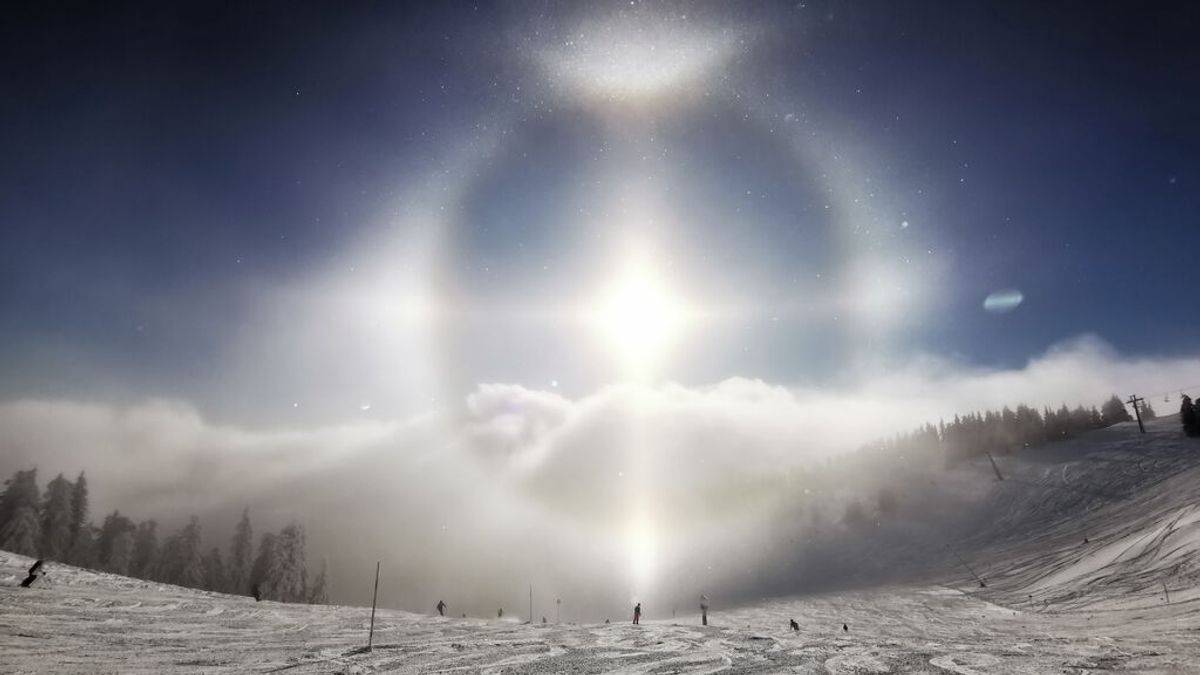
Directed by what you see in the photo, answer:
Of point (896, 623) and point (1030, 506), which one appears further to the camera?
point (1030, 506)

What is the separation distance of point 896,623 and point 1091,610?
11.1 meters

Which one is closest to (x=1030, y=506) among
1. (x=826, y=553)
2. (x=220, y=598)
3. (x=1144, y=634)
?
(x=826, y=553)

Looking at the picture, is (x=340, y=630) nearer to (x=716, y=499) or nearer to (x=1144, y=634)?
(x=1144, y=634)

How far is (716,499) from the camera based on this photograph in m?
143

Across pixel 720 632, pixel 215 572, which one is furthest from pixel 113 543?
pixel 720 632

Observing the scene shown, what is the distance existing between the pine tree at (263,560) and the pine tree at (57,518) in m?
22.0

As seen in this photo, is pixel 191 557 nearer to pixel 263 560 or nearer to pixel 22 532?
pixel 263 560

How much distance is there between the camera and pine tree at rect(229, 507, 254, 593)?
3307 inches

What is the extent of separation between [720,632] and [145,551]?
97.1m

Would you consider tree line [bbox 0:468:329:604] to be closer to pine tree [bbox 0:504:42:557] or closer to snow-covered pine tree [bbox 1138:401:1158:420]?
pine tree [bbox 0:504:42:557]

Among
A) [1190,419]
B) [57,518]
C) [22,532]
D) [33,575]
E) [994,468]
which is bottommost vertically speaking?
[33,575]

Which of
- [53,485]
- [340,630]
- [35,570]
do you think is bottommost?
[340,630]

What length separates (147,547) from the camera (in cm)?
8338

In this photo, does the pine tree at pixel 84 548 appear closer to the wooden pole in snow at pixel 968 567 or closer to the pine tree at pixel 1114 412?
the wooden pole in snow at pixel 968 567
